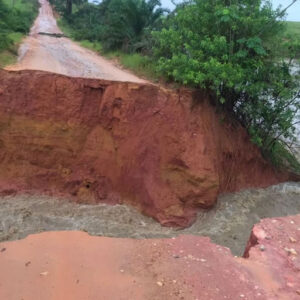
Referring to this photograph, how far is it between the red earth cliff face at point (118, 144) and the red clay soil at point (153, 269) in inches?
104

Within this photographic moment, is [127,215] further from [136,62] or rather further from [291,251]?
[136,62]

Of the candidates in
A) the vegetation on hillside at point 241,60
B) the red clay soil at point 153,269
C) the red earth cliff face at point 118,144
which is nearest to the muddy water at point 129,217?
the red earth cliff face at point 118,144

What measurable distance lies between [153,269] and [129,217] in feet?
11.8

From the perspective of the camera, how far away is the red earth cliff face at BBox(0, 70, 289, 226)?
8.46 meters

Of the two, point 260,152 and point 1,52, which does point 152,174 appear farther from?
point 1,52

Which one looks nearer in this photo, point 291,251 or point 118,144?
point 291,251

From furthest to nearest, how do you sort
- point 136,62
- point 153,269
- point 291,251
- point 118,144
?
point 136,62 < point 118,144 < point 291,251 < point 153,269

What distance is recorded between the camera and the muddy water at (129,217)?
755cm

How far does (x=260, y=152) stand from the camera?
388 inches

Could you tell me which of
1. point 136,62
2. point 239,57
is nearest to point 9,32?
point 136,62

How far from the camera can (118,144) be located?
919cm

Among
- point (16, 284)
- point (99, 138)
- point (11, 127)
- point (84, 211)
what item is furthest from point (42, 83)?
point (16, 284)

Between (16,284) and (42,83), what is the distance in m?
5.30

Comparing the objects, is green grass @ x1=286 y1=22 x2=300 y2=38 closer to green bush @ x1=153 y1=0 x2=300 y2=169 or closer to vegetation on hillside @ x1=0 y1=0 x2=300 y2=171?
vegetation on hillside @ x1=0 y1=0 x2=300 y2=171
